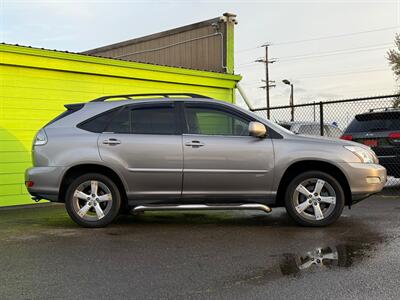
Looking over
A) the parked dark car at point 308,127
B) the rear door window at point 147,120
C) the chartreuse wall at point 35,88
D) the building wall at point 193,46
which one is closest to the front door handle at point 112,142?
the rear door window at point 147,120

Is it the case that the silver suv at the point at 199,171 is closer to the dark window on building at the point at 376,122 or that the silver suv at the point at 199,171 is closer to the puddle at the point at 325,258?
the puddle at the point at 325,258

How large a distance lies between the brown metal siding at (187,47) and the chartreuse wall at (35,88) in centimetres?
283

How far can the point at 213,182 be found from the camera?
266 inches

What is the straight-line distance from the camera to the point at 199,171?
22.2 ft

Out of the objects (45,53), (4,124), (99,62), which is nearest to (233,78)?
(99,62)

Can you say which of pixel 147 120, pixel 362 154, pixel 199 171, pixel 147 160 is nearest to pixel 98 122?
pixel 147 120

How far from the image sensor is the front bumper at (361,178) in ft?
22.1

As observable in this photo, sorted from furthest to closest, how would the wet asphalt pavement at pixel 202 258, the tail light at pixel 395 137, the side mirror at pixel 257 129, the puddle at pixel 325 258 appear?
the tail light at pixel 395 137
the side mirror at pixel 257 129
the puddle at pixel 325 258
the wet asphalt pavement at pixel 202 258

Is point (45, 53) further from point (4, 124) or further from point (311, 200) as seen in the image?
point (311, 200)

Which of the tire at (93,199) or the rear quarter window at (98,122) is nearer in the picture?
the tire at (93,199)

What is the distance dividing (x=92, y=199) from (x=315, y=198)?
310 centimetres

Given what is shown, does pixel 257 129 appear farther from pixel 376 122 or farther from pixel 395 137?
pixel 376 122

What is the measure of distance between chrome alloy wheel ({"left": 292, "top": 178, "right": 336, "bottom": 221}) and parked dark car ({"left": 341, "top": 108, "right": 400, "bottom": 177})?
363cm

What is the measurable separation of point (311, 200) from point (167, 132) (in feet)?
7.27
